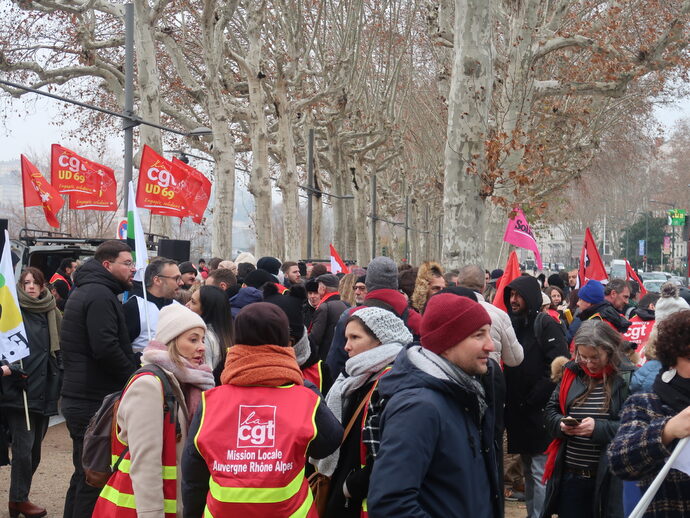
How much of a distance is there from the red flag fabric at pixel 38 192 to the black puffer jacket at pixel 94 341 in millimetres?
9601

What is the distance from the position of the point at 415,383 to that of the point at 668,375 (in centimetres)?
100

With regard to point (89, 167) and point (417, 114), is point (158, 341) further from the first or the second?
point (417, 114)

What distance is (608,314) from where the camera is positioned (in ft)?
23.3

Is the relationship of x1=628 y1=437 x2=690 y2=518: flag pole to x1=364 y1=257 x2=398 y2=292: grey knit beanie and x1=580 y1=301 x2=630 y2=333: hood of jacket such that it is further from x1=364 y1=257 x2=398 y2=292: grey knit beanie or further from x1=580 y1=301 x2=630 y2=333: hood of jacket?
x1=580 y1=301 x2=630 y2=333: hood of jacket

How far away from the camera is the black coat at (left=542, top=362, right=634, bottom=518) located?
15.7ft

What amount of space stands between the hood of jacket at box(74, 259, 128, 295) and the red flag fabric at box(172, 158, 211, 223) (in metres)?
8.32

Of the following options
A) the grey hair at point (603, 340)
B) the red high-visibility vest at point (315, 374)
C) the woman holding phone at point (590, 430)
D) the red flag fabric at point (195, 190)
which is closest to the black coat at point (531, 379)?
the woman holding phone at point (590, 430)

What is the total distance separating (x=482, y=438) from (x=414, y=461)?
411 millimetres

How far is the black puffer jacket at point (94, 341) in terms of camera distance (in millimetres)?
5461

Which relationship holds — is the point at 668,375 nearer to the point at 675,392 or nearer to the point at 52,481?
the point at 675,392

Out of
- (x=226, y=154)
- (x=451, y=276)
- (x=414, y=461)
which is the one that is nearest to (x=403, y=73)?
(x=226, y=154)

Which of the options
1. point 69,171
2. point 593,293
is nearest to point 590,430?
point 593,293

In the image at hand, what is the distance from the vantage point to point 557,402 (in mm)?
5227

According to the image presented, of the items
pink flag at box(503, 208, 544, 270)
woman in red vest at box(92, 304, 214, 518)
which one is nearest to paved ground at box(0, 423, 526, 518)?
woman in red vest at box(92, 304, 214, 518)
